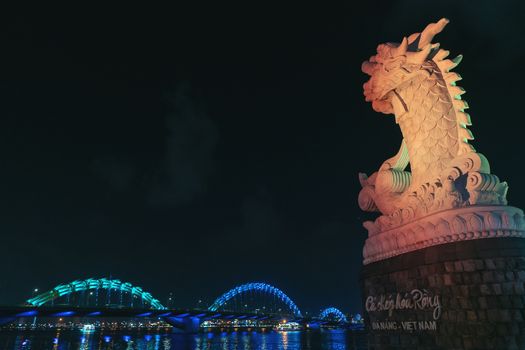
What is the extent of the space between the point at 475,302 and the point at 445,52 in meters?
6.61

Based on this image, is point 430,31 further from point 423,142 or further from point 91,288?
point 91,288

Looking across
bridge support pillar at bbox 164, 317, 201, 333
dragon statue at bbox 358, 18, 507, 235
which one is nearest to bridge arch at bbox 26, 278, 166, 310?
bridge support pillar at bbox 164, 317, 201, 333

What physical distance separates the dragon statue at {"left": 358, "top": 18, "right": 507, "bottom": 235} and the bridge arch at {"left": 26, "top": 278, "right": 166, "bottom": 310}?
2412 inches

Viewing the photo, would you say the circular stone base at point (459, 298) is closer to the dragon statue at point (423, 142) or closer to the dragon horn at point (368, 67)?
the dragon statue at point (423, 142)

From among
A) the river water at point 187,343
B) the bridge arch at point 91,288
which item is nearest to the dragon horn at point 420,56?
the river water at point 187,343

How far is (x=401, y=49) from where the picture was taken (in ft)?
34.1

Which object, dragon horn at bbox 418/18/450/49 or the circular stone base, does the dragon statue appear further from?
the circular stone base

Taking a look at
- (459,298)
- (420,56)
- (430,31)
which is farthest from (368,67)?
(459,298)

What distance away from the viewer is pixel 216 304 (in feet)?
344

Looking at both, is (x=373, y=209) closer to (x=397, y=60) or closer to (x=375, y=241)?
(x=375, y=241)

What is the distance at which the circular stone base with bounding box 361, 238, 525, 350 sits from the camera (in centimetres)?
709

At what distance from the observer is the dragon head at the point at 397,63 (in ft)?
33.2

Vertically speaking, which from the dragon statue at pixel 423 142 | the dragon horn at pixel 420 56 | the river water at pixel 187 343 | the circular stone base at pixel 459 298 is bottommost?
the river water at pixel 187 343

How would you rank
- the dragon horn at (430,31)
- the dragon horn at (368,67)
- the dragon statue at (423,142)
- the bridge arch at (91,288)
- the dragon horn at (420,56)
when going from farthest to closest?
the bridge arch at (91,288) → the dragon horn at (368,67) → the dragon horn at (420,56) → the dragon horn at (430,31) → the dragon statue at (423,142)
